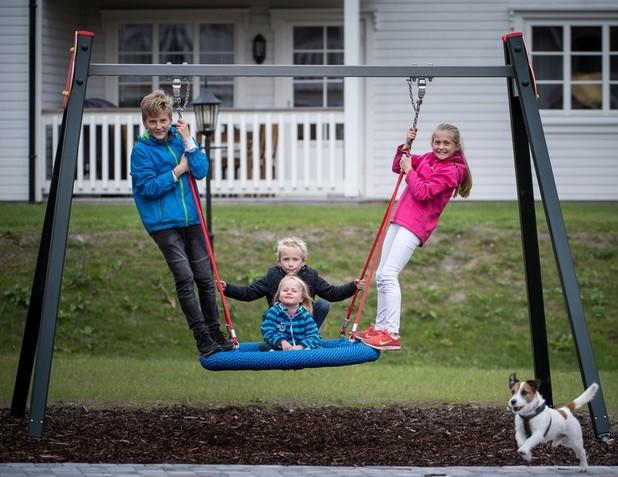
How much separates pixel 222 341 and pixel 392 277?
48.0 inches

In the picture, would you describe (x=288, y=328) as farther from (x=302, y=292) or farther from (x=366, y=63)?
(x=366, y=63)

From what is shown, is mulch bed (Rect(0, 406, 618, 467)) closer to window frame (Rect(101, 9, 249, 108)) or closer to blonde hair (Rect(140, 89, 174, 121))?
blonde hair (Rect(140, 89, 174, 121))

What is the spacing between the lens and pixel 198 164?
859 cm

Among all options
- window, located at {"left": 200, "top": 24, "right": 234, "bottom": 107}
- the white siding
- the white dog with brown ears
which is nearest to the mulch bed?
the white dog with brown ears

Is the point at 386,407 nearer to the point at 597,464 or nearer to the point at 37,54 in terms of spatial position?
the point at 597,464

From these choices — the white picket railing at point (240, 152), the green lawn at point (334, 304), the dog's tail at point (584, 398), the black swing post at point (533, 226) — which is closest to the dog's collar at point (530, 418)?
the dog's tail at point (584, 398)

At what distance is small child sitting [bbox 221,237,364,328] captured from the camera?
913cm

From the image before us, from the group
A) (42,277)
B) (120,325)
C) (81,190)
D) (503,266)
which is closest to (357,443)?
(42,277)

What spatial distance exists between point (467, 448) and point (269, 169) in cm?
1114

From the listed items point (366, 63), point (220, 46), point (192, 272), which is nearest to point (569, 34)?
point (366, 63)

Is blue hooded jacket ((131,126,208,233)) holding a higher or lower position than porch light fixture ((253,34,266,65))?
lower

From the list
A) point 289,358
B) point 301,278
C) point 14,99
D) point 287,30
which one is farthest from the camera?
point 287,30

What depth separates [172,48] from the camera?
2217 centimetres

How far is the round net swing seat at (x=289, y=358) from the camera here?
808cm
